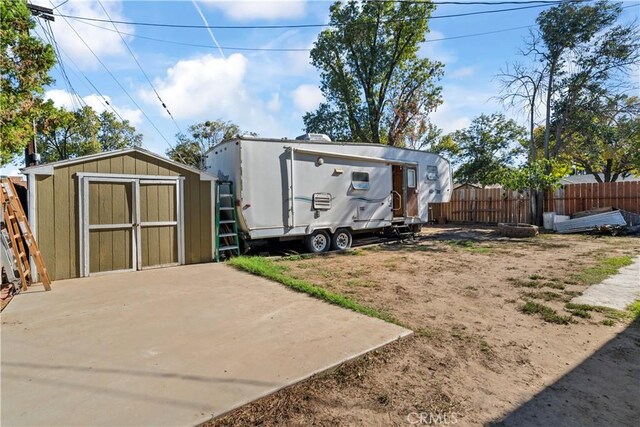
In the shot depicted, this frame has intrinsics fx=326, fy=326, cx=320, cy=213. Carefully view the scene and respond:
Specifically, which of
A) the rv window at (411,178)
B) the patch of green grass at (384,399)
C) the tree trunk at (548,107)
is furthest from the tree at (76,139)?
the tree trunk at (548,107)

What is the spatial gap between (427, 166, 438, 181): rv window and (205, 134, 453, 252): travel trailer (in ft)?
0.12

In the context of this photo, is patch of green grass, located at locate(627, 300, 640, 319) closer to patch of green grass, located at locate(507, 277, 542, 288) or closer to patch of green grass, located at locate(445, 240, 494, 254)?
patch of green grass, located at locate(507, 277, 542, 288)

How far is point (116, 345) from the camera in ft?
10.3

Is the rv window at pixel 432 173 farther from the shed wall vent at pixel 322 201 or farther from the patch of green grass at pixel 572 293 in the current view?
the patch of green grass at pixel 572 293

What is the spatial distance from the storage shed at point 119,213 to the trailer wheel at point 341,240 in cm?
347

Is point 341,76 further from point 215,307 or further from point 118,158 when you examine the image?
point 215,307

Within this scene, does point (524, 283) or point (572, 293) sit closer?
point (572, 293)

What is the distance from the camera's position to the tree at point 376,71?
65.0 feet

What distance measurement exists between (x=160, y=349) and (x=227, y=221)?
191 inches

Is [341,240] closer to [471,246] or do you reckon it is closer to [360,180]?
[360,180]

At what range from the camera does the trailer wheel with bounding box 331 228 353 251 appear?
371 inches

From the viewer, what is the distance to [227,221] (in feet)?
25.3

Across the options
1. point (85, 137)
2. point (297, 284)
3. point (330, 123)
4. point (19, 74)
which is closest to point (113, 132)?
point (85, 137)

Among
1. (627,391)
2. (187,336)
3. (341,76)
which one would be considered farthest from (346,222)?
(341,76)
